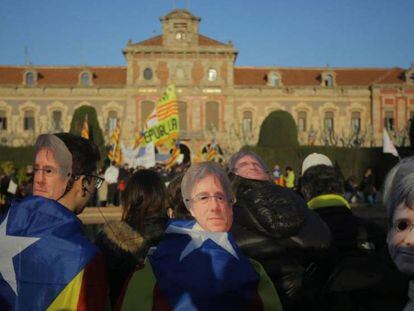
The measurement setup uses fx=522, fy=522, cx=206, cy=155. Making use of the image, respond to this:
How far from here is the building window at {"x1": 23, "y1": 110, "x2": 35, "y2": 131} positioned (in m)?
39.5

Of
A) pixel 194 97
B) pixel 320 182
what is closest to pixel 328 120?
pixel 194 97

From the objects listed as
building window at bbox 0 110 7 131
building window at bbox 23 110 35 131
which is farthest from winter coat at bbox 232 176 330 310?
building window at bbox 0 110 7 131

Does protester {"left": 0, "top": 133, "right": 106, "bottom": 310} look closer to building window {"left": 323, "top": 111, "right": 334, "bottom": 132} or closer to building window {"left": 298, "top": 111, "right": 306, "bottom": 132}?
building window {"left": 298, "top": 111, "right": 306, "bottom": 132}

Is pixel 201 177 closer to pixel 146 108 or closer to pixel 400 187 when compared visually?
pixel 400 187

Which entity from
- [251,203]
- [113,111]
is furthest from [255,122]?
[251,203]

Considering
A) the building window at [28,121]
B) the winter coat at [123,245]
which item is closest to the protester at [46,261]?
the winter coat at [123,245]

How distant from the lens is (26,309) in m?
2.37

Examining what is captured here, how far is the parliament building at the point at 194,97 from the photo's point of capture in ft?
128

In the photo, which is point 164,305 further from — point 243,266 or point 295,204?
point 295,204

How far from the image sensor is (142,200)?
12.0 ft

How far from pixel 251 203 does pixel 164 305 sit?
108 centimetres

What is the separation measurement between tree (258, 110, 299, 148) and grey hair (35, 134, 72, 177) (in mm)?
29163

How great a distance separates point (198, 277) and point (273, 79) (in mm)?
40382

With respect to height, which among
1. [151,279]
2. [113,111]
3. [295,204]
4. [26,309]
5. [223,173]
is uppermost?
[113,111]
